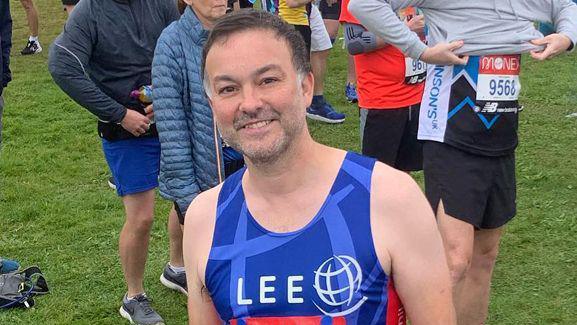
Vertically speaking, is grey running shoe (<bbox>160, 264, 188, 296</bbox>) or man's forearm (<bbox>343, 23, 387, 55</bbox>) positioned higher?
man's forearm (<bbox>343, 23, 387, 55</bbox>)

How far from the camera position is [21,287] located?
4.78 m

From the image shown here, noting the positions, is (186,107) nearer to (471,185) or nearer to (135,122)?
(135,122)

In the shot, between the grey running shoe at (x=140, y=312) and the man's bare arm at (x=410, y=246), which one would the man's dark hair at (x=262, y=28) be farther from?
the grey running shoe at (x=140, y=312)

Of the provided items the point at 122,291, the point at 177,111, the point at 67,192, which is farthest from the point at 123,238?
the point at 67,192

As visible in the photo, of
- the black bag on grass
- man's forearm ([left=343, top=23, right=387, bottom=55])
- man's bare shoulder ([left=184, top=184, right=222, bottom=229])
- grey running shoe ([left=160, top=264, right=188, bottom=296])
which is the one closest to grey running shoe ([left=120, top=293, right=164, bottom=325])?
grey running shoe ([left=160, top=264, right=188, bottom=296])

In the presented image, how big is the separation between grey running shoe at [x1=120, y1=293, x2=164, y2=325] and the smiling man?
8.48 ft

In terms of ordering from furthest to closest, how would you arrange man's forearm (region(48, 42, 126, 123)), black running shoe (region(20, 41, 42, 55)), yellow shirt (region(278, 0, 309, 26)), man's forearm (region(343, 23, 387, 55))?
black running shoe (region(20, 41, 42, 55))
yellow shirt (region(278, 0, 309, 26))
man's forearm (region(343, 23, 387, 55))
man's forearm (region(48, 42, 126, 123))

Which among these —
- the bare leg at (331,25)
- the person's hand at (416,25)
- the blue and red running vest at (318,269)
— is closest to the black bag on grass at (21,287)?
the person's hand at (416,25)

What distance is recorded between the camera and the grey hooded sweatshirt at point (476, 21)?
352 centimetres

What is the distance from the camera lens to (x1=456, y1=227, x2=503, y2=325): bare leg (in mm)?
3811

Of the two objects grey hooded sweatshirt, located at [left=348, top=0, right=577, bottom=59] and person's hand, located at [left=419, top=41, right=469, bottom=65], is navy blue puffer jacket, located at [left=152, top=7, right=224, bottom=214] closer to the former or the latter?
grey hooded sweatshirt, located at [left=348, top=0, right=577, bottom=59]

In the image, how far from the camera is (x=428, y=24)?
3.76m

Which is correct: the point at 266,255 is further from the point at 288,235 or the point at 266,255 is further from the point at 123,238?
the point at 123,238

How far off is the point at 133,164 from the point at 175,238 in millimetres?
574
